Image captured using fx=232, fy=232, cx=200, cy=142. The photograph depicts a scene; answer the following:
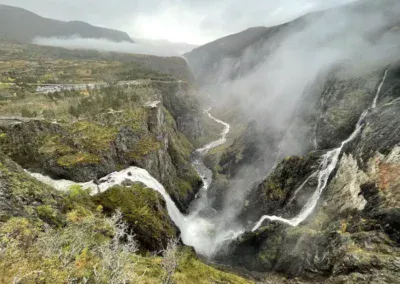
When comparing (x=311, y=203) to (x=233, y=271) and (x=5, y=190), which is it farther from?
(x=5, y=190)

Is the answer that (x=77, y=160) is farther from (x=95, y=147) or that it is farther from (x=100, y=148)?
(x=100, y=148)

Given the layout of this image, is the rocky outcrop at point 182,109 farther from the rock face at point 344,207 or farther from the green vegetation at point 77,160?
the green vegetation at point 77,160

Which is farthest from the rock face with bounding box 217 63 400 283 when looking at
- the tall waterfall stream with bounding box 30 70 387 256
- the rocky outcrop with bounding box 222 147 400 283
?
the tall waterfall stream with bounding box 30 70 387 256

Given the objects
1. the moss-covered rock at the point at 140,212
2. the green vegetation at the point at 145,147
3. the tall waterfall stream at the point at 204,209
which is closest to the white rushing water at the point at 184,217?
the tall waterfall stream at the point at 204,209

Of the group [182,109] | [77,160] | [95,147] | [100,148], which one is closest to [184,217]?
[100,148]

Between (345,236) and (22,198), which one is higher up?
(22,198)

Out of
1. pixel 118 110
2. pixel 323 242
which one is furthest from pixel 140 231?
pixel 118 110

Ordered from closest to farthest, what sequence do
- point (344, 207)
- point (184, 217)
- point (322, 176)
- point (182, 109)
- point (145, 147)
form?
point (344, 207), point (322, 176), point (145, 147), point (184, 217), point (182, 109)

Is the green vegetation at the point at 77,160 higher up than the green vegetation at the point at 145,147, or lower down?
higher up

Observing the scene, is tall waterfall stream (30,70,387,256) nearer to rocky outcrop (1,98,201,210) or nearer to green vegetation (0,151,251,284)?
rocky outcrop (1,98,201,210)

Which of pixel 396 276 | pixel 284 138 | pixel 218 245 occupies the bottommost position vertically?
pixel 218 245

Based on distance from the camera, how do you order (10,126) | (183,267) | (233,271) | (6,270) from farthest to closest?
(10,126), (233,271), (183,267), (6,270)
